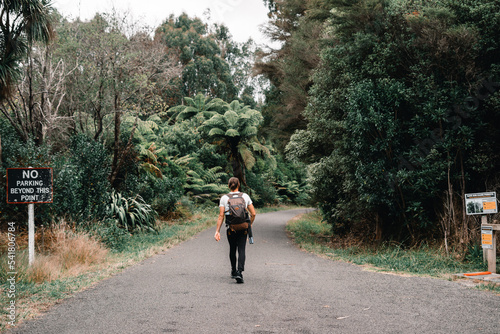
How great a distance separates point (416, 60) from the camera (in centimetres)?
1012

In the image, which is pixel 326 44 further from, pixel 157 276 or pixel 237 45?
pixel 237 45

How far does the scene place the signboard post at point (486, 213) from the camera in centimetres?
755

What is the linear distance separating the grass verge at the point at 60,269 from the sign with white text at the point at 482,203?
709 centimetres

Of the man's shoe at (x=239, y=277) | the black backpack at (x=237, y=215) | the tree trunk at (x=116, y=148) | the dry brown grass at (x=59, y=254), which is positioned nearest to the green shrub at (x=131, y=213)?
the tree trunk at (x=116, y=148)

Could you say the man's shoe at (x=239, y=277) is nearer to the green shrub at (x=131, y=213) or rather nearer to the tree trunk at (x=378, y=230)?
the tree trunk at (x=378, y=230)

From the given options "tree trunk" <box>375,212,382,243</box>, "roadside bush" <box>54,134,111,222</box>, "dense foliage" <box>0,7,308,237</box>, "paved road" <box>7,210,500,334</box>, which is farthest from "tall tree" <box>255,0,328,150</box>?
"paved road" <box>7,210,500,334</box>

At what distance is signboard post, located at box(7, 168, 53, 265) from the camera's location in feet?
25.2

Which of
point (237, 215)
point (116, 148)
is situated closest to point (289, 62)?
point (116, 148)

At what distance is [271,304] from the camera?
17.9ft

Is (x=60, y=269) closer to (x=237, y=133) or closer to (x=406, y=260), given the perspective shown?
(x=406, y=260)

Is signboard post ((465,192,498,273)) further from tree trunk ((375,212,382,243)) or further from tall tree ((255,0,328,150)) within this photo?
tall tree ((255,0,328,150))

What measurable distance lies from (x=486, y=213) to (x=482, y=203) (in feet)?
0.67

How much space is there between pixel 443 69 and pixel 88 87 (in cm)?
1227

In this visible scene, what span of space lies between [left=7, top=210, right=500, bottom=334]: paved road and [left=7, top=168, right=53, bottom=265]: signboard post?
2109mm
